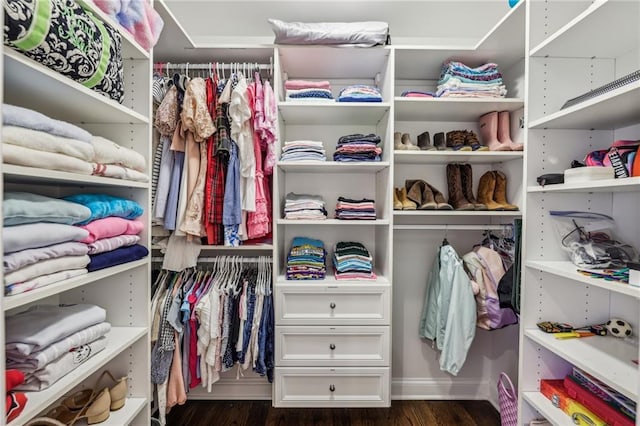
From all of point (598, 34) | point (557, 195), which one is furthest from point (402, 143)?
point (598, 34)

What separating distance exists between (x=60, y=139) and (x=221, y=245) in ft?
3.56

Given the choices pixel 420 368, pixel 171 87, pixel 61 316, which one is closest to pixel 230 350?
pixel 61 316

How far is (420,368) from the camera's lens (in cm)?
226

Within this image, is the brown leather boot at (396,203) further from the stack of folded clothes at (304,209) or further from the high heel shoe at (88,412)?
the high heel shoe at (88,412)

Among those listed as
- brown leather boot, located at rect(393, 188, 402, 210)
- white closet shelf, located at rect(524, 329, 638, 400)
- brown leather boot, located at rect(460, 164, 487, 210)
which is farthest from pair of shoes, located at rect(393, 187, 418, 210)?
white closet shelf, located at rect(524, 329, 638, 400)

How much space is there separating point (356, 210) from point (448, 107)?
0.82 metres

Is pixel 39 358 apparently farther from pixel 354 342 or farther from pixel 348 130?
pixel 348 130

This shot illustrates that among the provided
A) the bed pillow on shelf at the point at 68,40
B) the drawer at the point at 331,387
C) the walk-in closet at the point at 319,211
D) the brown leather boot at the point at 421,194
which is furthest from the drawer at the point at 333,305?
the bed pillow on shelf at the point at 68,40

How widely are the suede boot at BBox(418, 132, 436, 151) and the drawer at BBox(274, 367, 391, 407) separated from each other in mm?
1334

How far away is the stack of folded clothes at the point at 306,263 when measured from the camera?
76.8 inches

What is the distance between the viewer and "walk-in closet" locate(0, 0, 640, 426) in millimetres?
958

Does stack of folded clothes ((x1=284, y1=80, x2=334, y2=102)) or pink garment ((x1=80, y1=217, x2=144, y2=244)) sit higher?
stack of folded clothes ((x1=284, y1=80, x2=334, y2=102))

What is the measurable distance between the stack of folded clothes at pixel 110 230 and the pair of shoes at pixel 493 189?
1.91m

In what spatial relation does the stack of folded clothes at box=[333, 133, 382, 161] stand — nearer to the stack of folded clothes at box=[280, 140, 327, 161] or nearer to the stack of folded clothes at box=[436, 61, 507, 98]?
the stack of folded clothes at box=[280, 140, 327, 161]
